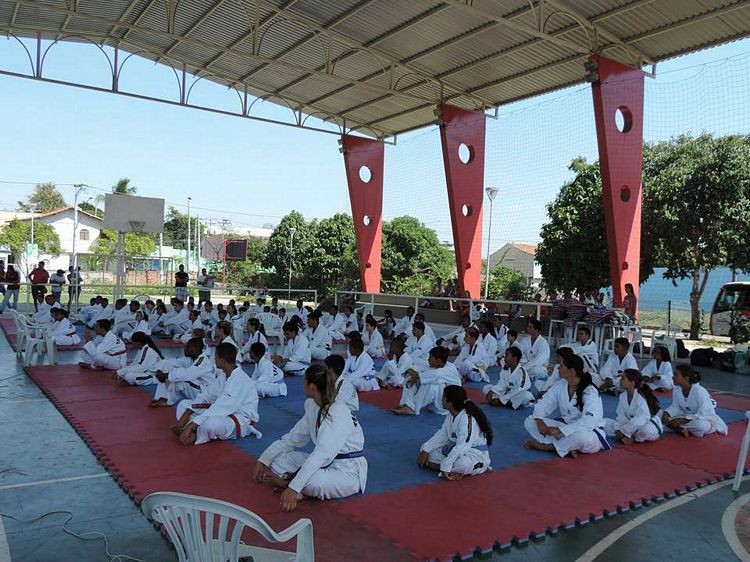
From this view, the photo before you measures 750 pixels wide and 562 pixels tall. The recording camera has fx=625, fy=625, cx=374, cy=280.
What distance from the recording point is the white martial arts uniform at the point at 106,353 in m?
8.90

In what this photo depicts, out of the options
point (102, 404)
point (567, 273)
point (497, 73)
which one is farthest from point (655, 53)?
point (102, 404)

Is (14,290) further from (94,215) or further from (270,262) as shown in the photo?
(94,215)

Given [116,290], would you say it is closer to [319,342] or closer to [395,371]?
[319,342]

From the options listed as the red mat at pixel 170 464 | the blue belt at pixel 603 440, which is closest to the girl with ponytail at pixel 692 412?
the blue belt at pixel 603 440

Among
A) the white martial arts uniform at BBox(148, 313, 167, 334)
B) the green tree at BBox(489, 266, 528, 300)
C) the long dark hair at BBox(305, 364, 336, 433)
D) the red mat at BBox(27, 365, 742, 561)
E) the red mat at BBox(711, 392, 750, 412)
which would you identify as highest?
the green tree at BBox(489, 266, 528, 300)

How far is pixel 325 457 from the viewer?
12.9ft

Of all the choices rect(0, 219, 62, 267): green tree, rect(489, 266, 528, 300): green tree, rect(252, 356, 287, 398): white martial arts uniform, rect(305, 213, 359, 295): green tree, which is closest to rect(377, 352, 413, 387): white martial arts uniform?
rect(252, 356, 287, 398): white martial arts uniform

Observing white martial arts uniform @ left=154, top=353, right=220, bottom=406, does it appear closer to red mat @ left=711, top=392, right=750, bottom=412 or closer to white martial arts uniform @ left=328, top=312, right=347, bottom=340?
white martial arts uniform @ left=328, top=312, right=347, bottom=340

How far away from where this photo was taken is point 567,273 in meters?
17.2

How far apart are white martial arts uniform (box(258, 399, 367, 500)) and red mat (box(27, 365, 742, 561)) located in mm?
108

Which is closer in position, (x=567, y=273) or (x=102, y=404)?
(x=102, y=404)

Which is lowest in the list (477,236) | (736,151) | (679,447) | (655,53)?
(679,447)

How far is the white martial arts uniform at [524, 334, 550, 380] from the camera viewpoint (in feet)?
29.3

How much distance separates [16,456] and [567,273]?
48.5 ft
